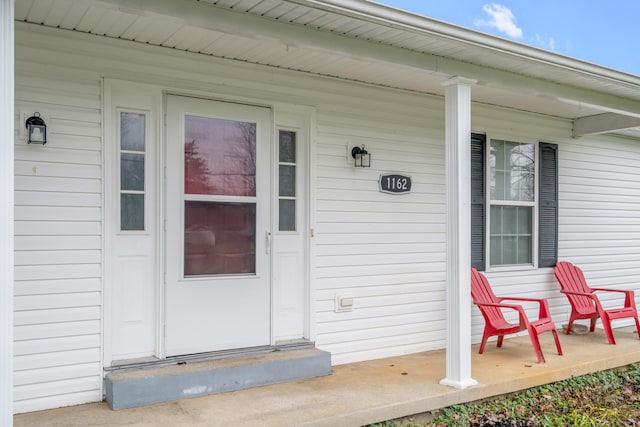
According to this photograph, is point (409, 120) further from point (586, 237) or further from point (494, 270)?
point (586, 237)

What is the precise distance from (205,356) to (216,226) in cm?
94

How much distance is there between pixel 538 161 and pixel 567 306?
1.71 meters

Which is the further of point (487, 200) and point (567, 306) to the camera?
point (567, 306)

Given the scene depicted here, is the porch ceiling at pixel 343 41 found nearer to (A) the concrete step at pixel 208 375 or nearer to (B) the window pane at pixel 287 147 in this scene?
(B) the window pane at pixel 287 147

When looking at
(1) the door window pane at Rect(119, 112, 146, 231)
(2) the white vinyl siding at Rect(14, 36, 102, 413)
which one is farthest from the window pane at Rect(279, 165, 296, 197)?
(2) the white vinyl siding at Rect(14, 36, 102, 413)

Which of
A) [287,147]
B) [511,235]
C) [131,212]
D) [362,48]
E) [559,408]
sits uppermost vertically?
[362,48]

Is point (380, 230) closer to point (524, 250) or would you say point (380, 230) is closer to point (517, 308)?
point (517, 308)

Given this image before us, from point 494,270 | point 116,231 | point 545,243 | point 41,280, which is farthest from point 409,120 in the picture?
point 41,280

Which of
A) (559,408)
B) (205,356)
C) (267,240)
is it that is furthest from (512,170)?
(205,356)

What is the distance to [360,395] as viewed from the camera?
3836 mm

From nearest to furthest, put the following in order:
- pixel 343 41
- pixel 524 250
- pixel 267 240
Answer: pixel 343 41, pixel 267 240, pixel 524 250

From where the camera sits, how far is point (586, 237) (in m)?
6.71

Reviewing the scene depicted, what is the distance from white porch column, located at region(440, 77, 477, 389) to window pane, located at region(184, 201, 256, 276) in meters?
1.49

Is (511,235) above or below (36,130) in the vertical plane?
below
